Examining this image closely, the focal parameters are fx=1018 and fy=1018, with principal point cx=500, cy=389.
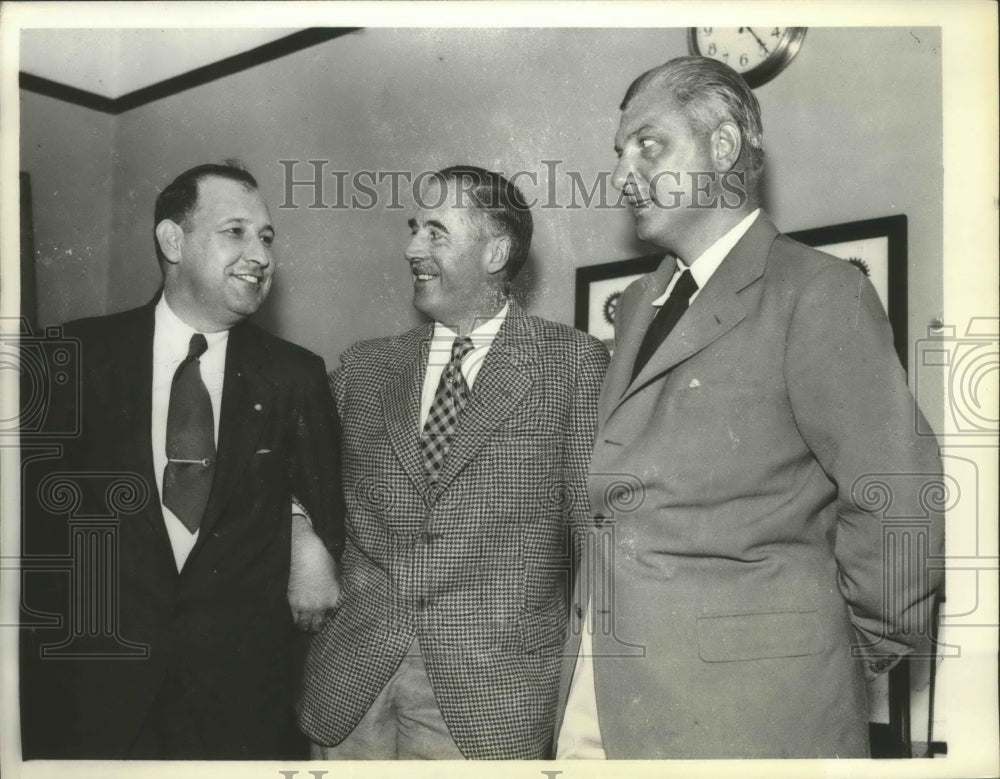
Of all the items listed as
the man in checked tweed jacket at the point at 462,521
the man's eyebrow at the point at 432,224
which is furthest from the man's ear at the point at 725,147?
the man's eyebrow at the point at 432,224

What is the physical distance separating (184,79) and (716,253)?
1.27m

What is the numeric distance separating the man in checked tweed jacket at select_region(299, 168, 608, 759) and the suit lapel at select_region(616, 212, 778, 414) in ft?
0.52

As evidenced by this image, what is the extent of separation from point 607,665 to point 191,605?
2.90 ft

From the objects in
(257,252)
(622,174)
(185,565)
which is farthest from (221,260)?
(622,174)

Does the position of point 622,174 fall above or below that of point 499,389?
above

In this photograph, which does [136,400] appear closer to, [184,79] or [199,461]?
[199,461]

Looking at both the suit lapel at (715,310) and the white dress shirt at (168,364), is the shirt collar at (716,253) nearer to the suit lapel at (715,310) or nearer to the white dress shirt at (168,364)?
the suit lapel at (715,310)

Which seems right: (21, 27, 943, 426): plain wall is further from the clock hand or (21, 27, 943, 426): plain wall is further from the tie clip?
the tie clip

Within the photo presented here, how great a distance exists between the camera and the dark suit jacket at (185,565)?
2.17 meters

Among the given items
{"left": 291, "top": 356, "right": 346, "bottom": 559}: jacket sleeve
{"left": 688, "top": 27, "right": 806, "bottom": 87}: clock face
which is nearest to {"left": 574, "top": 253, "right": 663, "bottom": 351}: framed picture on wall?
{"left": 688, "top": 27, "right": 806, "bottom": 87}: clock face

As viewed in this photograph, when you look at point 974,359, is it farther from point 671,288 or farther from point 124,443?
point 124,443

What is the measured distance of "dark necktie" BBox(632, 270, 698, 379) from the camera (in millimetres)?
2088

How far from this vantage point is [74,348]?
2.28 metres

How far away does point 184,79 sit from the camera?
7.67 feet
